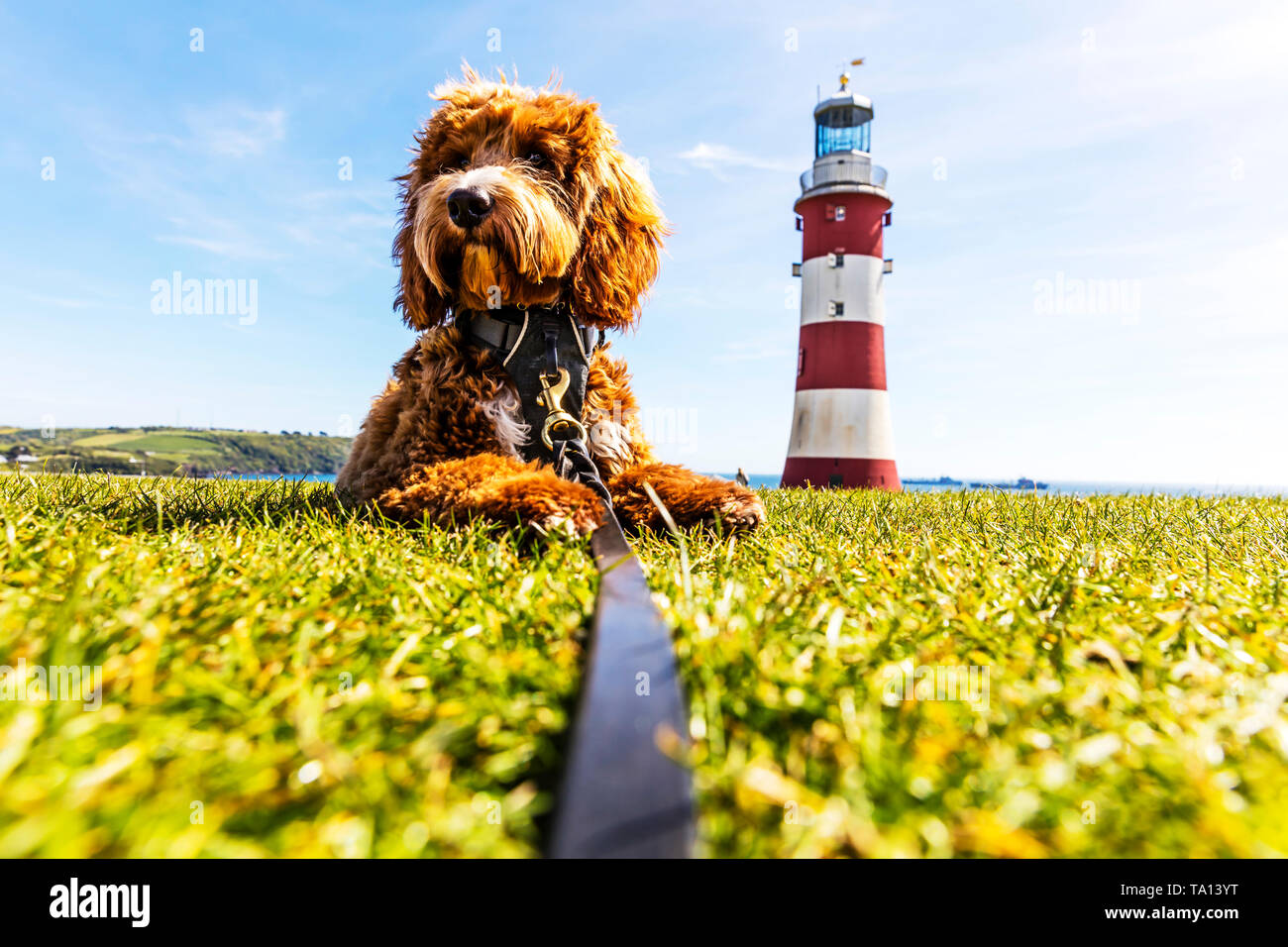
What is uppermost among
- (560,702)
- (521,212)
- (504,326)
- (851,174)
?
(851,174)

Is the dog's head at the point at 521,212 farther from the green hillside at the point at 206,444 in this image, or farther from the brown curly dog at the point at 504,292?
the green hillside at the point at 206,444

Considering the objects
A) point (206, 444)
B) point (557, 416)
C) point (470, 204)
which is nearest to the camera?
point (470, 204)

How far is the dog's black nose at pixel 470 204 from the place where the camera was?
273 centimetres

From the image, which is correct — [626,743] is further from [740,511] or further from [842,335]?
[842,335]

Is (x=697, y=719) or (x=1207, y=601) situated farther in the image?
(x=1207, y=601)

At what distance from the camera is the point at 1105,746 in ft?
3.33

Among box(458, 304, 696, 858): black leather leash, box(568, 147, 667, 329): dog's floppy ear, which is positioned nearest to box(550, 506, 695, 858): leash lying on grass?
box(458, 304, 696, 858): black leather leash

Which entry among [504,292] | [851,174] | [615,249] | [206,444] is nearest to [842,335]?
[851,174]

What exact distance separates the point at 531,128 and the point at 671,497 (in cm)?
186

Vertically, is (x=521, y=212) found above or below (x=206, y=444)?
below

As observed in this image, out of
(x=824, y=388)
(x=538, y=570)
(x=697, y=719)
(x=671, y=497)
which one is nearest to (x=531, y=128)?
(x=671, y=497)

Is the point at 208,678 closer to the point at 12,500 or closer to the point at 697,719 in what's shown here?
the point at 697,719

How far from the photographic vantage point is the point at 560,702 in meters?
1.14

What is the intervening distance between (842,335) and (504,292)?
15.7 meters
